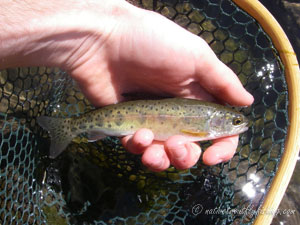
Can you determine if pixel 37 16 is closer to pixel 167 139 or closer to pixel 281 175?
pixel 167 139

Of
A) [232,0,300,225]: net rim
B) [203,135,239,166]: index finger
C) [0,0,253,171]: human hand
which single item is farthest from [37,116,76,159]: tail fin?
[232,0,300,225]: net rim

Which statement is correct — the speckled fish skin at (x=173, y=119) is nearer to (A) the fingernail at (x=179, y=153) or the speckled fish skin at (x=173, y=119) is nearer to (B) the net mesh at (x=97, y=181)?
(A) the fingernail at (x=179, y=153)

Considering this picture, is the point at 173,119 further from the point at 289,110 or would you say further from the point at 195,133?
the point at 289,110

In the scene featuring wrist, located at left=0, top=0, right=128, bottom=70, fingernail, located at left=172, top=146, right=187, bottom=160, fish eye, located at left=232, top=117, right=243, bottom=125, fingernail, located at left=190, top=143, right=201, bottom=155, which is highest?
wrist, located at left=0, top=0, right=128, bottom=70

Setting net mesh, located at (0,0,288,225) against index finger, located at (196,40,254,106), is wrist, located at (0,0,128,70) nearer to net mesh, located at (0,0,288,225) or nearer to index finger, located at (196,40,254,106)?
net mesh, located at (0,0,288,225)

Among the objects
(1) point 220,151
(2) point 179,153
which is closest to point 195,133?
(1) point 220,151

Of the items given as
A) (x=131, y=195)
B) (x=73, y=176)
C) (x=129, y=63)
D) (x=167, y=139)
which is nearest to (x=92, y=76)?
(x=129, y=63)
